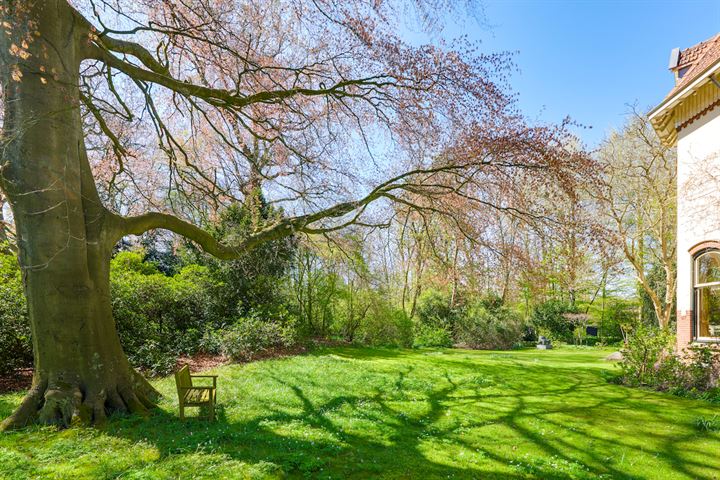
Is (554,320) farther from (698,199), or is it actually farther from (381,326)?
(698,199)

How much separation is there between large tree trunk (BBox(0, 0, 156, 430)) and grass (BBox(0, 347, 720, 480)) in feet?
1.64

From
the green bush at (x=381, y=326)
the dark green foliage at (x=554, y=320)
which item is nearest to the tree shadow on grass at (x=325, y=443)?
the green bush at (x=381, y=326)

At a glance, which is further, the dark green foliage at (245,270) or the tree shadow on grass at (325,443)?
the dark green foliage at (245,270)

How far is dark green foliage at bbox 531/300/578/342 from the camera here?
2306 cm

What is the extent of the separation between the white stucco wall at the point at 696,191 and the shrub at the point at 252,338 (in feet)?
35.2

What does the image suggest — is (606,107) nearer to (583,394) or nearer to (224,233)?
(583,394)

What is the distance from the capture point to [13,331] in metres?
8.10

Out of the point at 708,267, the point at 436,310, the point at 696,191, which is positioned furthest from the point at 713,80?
the point at 436,310

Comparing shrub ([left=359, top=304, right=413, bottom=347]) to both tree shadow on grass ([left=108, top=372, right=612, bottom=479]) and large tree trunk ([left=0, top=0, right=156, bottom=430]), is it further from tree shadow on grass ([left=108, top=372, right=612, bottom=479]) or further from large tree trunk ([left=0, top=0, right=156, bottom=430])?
large tree trunk ([left=0, top=0, right=156, bottom=430])

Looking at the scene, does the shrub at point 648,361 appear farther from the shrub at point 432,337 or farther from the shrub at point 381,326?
the shrub at point 432,337

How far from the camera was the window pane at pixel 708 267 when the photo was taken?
9703 mm

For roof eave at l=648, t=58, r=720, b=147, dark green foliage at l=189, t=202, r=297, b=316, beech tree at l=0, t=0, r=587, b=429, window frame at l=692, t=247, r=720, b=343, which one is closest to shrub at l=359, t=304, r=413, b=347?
dark green foliage at l=189, t=202, r=297, b=316

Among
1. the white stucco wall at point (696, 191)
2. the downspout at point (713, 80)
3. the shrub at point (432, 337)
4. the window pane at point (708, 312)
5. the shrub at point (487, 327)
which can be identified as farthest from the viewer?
the shrub at point (487, 327)

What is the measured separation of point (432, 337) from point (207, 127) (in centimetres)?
1390
